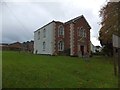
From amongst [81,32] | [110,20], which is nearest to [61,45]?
[81,32]

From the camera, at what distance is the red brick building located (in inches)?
2073

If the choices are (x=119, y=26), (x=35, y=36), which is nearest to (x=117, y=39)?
(x=119, y=26)

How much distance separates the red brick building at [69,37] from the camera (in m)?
52.7

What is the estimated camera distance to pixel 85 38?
54438 mm

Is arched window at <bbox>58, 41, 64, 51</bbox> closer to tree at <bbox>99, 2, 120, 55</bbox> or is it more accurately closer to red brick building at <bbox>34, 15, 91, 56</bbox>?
red brick building at <bbox>34, 15, 91, 56</bbox>

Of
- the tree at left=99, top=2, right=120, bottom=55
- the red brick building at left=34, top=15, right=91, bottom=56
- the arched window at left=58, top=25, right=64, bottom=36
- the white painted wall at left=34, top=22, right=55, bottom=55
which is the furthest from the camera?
the arched window at left=58, top=25, right=64, bottom=36

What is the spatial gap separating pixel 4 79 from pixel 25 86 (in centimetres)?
153

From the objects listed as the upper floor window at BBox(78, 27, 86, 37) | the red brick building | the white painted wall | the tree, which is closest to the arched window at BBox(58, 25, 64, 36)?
the red brick building

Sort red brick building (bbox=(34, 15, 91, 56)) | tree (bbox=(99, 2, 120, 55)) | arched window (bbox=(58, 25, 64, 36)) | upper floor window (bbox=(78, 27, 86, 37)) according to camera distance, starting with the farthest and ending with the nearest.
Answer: arched window (bbox=(58, 25, 64, 36)) < upper floor window (bbox=(78, 27, 86, 37)) < red brick building (bbox=(34, 15, 91, 56)) < tree (bbox=(99, 2, 120, 55))

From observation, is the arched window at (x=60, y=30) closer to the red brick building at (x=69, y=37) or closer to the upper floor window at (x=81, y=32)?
the red brick building at (x=69, y=37)

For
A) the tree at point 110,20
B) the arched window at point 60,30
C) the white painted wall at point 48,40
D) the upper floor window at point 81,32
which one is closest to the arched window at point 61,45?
the white painted wall at point 48,40

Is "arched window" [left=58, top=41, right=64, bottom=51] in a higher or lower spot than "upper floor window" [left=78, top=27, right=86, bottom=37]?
lower

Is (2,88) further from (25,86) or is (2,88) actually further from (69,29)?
(69,29)

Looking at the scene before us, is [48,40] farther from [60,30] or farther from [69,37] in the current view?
[69,37]
